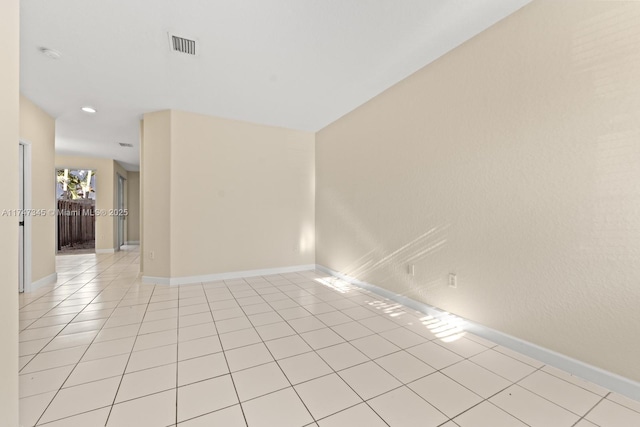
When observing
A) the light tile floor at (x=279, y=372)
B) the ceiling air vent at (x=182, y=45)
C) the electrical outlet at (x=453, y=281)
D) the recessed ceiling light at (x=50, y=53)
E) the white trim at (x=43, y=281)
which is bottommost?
the light tile floor at (x=279, y=372)

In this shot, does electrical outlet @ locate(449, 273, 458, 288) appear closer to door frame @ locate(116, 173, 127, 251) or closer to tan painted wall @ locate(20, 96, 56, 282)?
tan painted wall @ locate(20, 96, 56, 282)

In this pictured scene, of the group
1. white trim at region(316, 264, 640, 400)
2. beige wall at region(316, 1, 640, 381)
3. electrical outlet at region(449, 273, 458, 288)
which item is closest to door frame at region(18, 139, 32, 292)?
beige wall at region(316, 1, 640, 381)

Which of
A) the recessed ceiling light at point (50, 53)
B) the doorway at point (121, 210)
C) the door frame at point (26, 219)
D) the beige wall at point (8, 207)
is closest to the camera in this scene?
the beige wall at point (8, 207)

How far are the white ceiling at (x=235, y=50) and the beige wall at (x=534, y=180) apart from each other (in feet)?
1.44

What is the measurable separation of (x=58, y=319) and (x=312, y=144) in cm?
438

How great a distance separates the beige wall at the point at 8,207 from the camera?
1071 millimetres

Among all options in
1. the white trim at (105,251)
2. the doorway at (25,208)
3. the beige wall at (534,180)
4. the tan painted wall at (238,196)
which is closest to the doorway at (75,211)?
the white trim at (105,251)

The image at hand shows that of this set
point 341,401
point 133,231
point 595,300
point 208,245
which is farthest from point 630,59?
point 133,231

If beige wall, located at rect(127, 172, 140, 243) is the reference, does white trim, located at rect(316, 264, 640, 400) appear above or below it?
below

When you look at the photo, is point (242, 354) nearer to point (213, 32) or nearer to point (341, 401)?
point (341, 401)

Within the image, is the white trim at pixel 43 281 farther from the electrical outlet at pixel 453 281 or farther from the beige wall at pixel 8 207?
the electrical outlet at pixel 453 281

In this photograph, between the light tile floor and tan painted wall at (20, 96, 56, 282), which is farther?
tan painted wall at (20, 96, 56, 282)

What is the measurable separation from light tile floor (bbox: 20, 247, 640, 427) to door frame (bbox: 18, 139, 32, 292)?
2.52ft

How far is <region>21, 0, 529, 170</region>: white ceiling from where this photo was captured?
2021 millimetres
